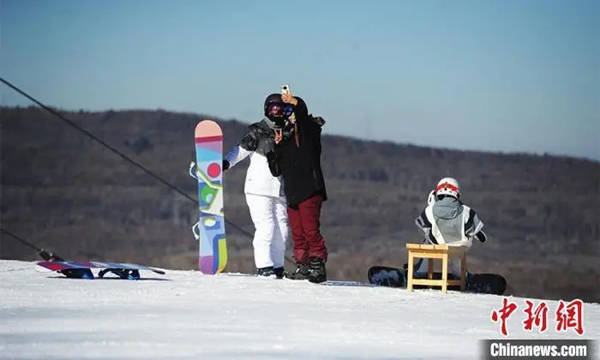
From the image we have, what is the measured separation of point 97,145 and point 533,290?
4484cm

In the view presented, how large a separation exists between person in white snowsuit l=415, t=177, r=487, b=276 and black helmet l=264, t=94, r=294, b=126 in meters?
1.32

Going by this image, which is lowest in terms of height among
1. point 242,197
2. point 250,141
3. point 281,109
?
point 250,141

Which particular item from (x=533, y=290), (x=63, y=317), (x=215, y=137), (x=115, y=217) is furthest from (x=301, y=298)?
(x=115, y=217)

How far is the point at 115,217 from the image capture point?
7006 centimetres

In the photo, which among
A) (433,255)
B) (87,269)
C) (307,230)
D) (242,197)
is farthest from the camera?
(242,197)

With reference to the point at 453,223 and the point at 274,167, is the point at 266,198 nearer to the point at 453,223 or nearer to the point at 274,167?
the point at 274,167

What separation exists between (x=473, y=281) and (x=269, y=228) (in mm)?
1645

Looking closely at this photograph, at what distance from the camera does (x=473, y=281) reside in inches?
477

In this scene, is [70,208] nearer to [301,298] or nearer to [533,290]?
[533,290]

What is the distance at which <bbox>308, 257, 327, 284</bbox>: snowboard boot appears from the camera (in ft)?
38.5

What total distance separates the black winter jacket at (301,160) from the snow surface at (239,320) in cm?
80

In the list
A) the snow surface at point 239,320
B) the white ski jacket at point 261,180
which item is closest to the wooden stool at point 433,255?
the snow surface at point 239,320

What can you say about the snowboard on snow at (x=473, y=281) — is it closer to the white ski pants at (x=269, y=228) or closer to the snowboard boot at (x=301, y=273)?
the snowboard boot at (x=301, y=273)

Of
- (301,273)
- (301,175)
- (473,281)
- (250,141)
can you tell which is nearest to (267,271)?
(301,273)
